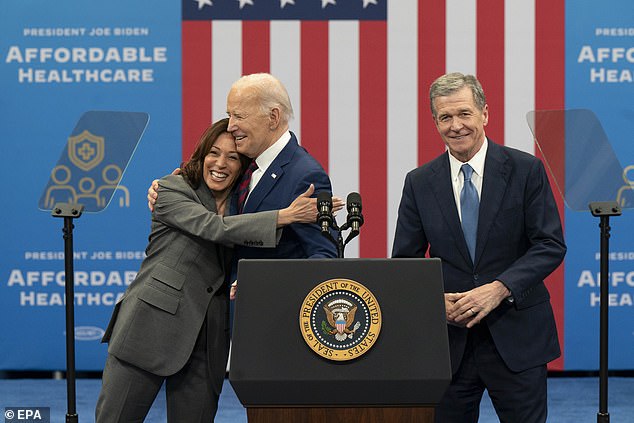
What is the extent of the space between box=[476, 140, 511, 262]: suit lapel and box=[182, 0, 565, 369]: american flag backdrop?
238 centimetres

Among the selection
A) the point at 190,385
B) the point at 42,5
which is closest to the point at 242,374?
the point at 190,385

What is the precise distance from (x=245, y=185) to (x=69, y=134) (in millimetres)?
2469

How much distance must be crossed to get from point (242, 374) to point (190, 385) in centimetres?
87

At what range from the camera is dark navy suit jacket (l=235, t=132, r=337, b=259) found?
2742mm

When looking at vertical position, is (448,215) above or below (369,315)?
above

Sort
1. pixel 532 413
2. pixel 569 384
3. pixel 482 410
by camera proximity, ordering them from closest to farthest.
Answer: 1. pixel 532 413
2. pixel 482 410
3. pixel 569 384

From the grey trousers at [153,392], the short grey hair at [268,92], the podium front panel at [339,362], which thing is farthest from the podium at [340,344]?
the short grey hair at [268,92]

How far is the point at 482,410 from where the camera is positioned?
4.49m

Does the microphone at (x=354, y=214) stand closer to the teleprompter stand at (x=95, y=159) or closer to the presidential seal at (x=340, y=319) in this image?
the presidential seal at (x=340, y=319)

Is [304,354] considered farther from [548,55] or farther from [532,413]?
[548,55]

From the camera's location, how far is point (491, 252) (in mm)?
2578

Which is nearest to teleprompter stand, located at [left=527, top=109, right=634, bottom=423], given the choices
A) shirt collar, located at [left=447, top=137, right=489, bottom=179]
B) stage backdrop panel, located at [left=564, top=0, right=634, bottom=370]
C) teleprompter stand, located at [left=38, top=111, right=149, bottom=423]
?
stage backdrop panel, located at [left=564, top=0, right=634, bottom=370]

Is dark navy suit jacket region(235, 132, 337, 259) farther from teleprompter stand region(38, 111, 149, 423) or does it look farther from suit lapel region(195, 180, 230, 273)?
teleprompter stand region(38, 111, 149, 423)

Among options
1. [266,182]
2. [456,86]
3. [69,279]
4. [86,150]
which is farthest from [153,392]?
[86,150]
